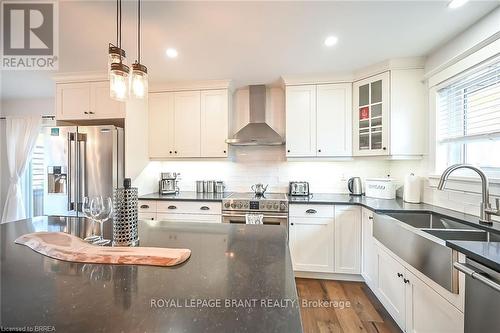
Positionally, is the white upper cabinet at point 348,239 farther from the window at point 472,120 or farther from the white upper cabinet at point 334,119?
the window at point 472,120

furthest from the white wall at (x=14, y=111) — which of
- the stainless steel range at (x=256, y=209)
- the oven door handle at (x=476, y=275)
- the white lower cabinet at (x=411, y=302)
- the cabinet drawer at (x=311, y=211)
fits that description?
the oven door handle at (x=476, y=275)

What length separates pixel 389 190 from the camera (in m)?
2.70

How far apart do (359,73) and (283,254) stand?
101 inches

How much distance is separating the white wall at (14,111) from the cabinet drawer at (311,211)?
4147 millimetres

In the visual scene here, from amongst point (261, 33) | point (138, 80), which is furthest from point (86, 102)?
point (261, 33)

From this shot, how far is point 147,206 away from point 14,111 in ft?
10.1

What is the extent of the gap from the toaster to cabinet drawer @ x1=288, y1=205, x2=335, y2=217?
440mm

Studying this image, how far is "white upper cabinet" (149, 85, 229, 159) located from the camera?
3154 millimetres

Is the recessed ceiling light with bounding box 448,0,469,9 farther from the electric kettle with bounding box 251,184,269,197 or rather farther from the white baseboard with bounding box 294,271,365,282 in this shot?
the white baseboard with bounding box 294,271,365,282

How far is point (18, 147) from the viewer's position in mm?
3670

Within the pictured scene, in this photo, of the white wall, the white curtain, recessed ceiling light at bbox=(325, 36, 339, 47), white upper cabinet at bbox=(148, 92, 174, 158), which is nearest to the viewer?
recessed ceiling light at bbox=(325, 36, 339, 47)

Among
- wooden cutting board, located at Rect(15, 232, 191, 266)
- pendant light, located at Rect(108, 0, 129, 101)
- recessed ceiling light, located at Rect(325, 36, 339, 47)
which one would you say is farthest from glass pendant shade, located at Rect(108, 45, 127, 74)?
recessed ceiling light, located at Rect(325, 36, 339, 47)

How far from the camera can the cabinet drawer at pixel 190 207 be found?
2.85 m

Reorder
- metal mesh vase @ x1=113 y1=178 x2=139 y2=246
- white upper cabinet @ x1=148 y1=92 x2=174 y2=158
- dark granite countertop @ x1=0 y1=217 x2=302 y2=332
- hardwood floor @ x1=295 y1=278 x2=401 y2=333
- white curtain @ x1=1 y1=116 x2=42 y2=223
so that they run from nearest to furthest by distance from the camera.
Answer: dark granite countertop @ x1=0 y1=217 x2=302 y2=332 → metal mesh vase @ x1=113 y1=178 x2=139 y2=246 → hardwood floor @ x1=295 y1=278 x2=401 y2=333 → white upper cabinet @ x1=148 y1=92 x2=174 y2=158 → white curtain @ x1=1 y1=116 x2=42 y2=223
